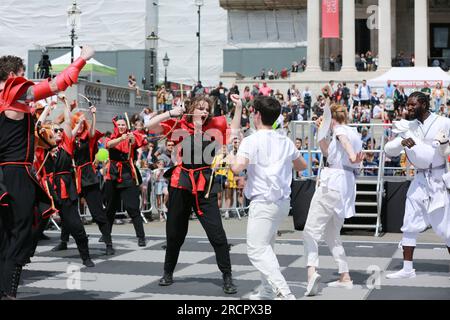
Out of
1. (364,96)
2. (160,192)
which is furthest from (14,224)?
(364,96)

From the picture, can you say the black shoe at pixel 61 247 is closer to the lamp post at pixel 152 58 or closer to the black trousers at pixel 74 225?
the black trousers at pixel 74 225

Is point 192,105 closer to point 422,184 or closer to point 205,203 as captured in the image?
point 205,203

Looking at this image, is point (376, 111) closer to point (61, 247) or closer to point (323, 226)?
point (61, 247)

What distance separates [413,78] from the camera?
3409 centimetres

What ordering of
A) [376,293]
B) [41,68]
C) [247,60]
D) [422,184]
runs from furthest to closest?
1. [247,60]
2. [41,68]
3. [422,184]
4. [376,293]

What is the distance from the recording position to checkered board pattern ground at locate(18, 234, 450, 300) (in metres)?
7.85

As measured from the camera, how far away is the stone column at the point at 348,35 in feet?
158

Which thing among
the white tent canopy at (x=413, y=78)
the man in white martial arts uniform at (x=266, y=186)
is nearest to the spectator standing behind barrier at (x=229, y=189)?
the man in white martial arts uniform at (x=266, y=186)

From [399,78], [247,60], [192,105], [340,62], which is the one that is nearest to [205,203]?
[192,105]

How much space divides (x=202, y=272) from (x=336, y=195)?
6.34 feet

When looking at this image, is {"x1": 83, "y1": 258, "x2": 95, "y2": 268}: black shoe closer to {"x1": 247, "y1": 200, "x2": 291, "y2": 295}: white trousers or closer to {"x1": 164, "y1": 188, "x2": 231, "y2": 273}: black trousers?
{"x1": 164, "y1": 188, "x2": 231, "y2": 273}: black trousers

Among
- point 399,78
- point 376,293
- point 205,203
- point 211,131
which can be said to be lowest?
point 376,293

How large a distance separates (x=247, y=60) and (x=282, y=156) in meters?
49.9

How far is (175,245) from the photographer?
8352 mm
